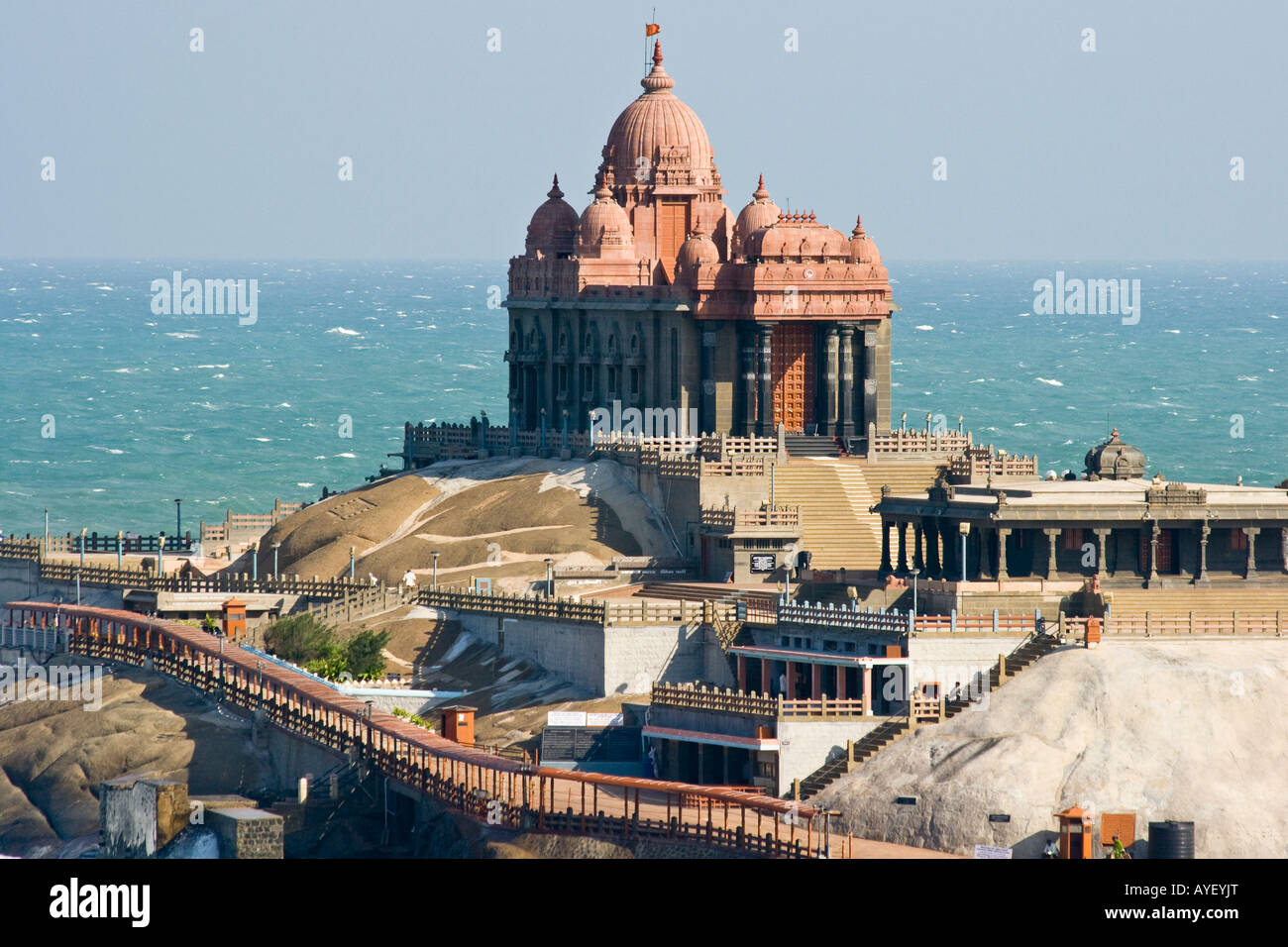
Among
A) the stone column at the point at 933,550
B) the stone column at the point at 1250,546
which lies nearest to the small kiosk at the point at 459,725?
the stone column at the point at 933,550

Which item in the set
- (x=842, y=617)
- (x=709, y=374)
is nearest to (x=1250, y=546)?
(x=842, y=617)

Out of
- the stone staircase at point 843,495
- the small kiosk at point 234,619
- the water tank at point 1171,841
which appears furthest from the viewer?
the stone staircase at point 843,495

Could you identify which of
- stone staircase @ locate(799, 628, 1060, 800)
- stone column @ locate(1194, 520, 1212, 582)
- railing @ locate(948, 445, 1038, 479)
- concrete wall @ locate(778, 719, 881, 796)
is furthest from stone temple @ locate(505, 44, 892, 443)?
concrete wall @ locate(778, 719, 881, 796)

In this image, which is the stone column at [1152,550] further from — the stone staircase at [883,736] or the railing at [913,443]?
the railing at [913,443]

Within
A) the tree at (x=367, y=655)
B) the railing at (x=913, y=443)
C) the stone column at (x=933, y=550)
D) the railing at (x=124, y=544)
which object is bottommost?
the tree at (x=367, y=655)

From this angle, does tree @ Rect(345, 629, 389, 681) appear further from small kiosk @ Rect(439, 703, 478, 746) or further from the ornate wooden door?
the ornate wooden door
